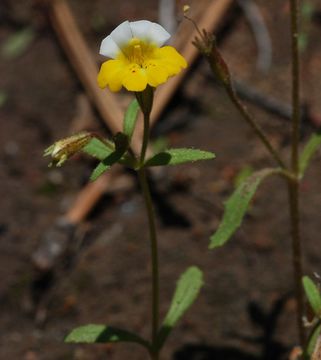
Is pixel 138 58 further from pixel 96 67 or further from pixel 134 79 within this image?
pixel 96 67

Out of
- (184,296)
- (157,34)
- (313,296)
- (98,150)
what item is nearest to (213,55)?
(157,34)

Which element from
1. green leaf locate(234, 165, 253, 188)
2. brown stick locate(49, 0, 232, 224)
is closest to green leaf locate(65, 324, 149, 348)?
brown stick locate(49, 0, 232, 224)

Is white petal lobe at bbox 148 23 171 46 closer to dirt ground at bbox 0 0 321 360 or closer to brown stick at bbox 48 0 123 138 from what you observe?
dirt ground at bbox 0 0 321 360

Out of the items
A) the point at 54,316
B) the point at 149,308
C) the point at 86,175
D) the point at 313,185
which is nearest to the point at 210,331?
the point at 149,308

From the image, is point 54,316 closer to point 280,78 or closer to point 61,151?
point 61,151

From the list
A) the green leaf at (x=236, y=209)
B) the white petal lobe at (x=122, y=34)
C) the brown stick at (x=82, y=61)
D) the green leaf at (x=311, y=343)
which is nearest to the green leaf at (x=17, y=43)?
the brown stick at (x=82, y=61)

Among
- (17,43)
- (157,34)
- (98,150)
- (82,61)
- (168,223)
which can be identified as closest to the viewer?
(157,34)
